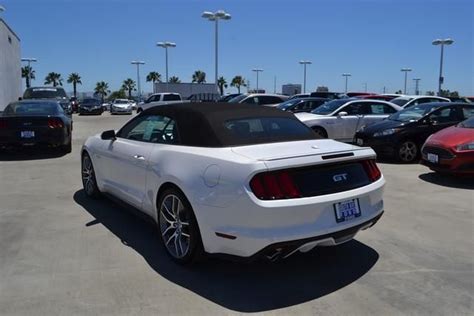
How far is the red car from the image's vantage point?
783 cm

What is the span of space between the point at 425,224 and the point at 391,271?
1.76 meters

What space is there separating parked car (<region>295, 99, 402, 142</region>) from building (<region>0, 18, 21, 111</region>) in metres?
20.8

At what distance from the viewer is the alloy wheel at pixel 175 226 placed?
411 centimetres

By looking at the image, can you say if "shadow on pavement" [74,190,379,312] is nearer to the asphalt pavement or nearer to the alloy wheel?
the asphalt pavement

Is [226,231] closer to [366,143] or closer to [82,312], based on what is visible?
[82,312]

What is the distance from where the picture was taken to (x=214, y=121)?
441 centimetres

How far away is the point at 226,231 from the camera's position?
12.0ft

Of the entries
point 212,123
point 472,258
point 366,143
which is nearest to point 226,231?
point 212,123

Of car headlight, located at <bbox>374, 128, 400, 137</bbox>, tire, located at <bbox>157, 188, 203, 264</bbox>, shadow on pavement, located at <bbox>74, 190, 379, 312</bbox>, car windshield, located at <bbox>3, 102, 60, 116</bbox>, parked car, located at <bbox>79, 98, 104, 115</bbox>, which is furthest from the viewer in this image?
parked car, located at <bbox>79, 98, 104, 115</bbox>

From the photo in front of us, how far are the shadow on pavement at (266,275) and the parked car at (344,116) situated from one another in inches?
335

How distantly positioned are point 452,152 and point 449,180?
2.20 ft

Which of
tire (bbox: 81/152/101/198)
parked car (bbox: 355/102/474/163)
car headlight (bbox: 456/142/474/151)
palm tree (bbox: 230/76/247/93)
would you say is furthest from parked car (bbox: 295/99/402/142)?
palm tree (bbox: 230/76/247/93)

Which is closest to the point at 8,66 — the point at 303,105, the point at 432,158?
the point at 303,105

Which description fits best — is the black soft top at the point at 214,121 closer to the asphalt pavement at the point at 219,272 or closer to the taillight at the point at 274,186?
the taillight at the point at 274,186
